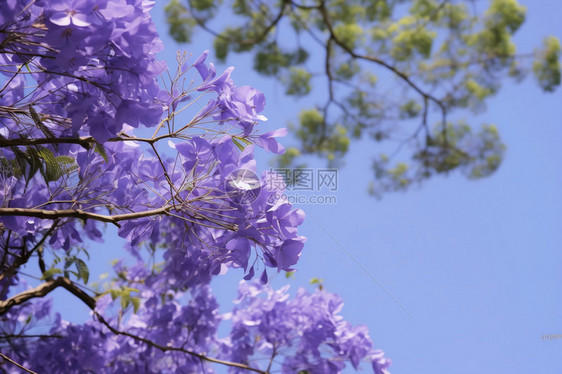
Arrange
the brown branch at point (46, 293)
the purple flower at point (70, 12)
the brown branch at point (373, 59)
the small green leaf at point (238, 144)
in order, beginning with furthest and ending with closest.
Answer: the brown branch at point (373, 59), the brown branch at point (46, 293), the small green leaf at point (238, 144), the purple flower at point (70, 12)

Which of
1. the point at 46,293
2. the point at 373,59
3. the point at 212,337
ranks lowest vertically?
the point at 46,293

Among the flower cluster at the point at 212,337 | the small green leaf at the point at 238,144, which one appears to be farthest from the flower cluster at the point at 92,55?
the flower cluster at the point at 212,337

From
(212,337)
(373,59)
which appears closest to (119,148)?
(212,337)

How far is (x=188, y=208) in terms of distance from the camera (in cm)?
65

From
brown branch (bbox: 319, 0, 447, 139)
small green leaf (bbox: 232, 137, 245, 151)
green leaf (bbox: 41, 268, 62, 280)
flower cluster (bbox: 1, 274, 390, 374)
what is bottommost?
small green leaf (bbox: 232, 137, 245, 151)

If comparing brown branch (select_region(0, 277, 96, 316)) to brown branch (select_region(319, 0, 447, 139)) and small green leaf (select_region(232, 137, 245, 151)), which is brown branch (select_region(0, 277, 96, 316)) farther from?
brown branch (select_region(319, 0, 447, 139))

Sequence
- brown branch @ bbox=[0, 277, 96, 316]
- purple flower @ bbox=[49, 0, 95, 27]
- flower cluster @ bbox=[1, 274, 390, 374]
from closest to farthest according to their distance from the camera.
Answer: purple flower @ bbox=[49, 0, 95, 27] < brown branch @ bbox=[0, 277, 96, 316] < flower cluster @ bbox=[1, 274, 390, 374]

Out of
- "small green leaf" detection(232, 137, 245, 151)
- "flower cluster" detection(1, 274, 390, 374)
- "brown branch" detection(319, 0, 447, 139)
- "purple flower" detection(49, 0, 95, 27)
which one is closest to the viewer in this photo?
"purple flower" detection(49, 0, 95, 27)

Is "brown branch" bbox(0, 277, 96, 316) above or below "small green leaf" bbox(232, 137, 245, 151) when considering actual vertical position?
below

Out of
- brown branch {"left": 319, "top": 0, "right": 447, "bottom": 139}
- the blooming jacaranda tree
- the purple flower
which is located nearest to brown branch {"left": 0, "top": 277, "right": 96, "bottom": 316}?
the blooming jacaranda tree

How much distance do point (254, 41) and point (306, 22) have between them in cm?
53

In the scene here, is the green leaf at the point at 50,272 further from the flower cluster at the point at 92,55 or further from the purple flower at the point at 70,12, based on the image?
the purple flower at the point at 70,12

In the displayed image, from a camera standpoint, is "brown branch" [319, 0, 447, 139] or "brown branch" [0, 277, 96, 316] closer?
"brown branch" [0, 277, 96, 316]

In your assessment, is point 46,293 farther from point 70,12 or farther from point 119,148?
point 70,12
